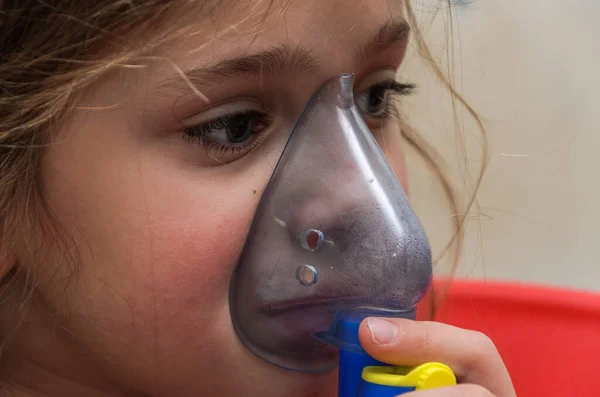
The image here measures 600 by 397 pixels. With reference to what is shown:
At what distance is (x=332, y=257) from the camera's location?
0.49 metres

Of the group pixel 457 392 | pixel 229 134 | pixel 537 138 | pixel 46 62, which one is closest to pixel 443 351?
pixel 457 392

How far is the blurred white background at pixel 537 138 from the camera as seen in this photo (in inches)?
Result: 41.0

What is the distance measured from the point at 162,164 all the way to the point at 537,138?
0.71 m

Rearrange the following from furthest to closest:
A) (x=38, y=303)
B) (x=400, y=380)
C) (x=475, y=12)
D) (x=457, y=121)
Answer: (x=475, y=12) → (x=457, y=121) → (x=38, y=303) → (x=400, y=380)

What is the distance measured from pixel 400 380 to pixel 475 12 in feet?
2.18

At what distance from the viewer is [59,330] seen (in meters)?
0.57

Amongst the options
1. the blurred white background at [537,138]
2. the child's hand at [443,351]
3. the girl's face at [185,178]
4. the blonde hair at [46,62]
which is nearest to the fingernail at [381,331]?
the child's hand at [443,351]

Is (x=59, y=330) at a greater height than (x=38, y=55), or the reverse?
(x=38, y=55)

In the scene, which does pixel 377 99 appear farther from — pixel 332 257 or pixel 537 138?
pixel 537 138

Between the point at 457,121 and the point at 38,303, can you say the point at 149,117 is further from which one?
the point at 457,121

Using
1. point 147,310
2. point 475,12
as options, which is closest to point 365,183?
point 147,310

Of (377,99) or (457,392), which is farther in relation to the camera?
(377,99)

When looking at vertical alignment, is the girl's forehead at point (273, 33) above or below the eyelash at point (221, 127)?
above

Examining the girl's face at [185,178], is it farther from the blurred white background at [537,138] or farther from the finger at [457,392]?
the blurred white background at [537,138]
